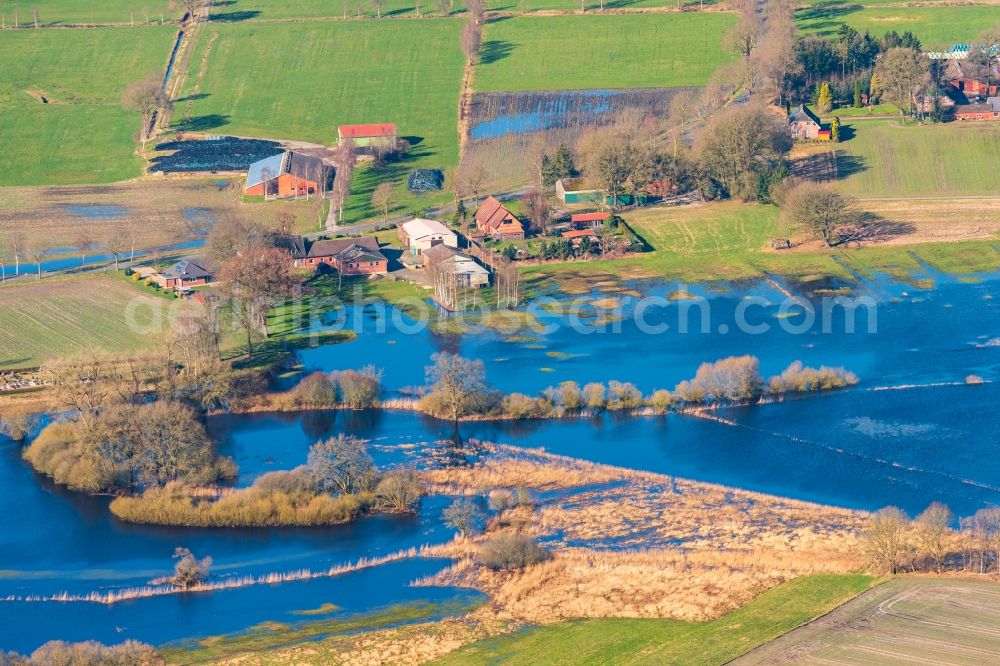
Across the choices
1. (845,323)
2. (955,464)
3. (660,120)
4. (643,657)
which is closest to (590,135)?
(660,120)

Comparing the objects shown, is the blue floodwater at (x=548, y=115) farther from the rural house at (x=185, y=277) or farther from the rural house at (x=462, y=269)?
the rural house at (x=185, y=277)

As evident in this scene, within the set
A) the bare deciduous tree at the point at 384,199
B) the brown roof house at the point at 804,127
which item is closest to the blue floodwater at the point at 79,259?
the bare deciduous tree at the point at 384,199

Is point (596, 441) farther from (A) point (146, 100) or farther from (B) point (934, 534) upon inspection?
(A) point (146, 100)

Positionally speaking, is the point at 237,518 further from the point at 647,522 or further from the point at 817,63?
the point at 817,63

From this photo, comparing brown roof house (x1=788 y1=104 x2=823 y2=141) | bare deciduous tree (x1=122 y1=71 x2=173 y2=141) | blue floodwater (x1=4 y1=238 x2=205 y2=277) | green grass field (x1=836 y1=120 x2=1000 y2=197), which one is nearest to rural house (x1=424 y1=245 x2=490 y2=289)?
blue floodwater (x1=4 y1=238 x2=205 y2=277)

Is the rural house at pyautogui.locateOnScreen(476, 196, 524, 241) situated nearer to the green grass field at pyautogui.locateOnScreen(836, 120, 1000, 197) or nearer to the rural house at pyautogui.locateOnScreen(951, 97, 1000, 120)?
the green grass field at pyautogui.locateOnScreen(836, 120, 1000, 197)

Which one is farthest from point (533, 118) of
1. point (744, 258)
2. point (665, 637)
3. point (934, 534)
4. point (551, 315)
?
point (665, 637)
